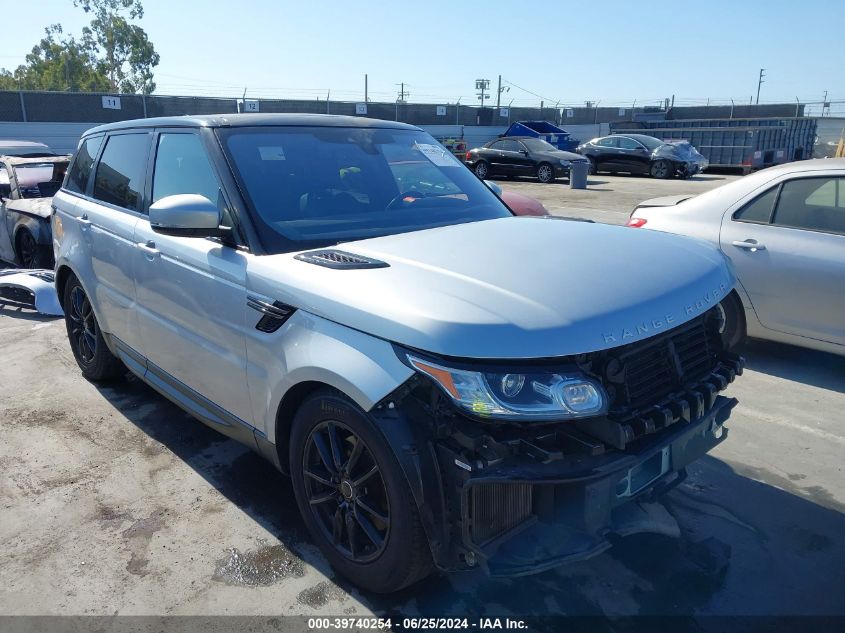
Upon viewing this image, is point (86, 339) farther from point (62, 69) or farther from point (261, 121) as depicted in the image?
point (62, 69)

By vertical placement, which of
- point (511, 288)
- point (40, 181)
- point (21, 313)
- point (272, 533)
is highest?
point (511, 288)

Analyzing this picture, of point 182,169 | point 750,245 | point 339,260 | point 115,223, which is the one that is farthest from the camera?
point 750,245

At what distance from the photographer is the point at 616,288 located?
2520mm

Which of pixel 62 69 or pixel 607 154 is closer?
pixel 607 154

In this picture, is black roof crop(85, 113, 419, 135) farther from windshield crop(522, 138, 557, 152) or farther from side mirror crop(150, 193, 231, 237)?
windshield crop(522, 138, 557, 152)

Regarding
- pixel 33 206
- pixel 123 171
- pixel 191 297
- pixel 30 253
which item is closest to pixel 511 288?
pixel 191 297

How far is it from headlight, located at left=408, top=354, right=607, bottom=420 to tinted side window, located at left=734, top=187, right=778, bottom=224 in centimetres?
363

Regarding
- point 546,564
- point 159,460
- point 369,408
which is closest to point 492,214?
point 369,408

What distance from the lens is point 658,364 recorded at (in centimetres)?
262

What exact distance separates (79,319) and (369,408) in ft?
11.8

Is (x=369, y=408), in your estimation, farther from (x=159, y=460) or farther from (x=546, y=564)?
(x=159, y=460)

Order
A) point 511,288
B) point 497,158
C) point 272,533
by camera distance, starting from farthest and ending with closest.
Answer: point 497,158, point 272,533, point 511,288

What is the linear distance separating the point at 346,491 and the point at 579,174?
18.0 metres

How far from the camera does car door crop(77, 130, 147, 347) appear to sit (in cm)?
405
